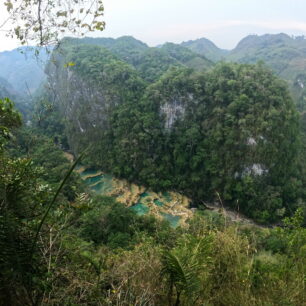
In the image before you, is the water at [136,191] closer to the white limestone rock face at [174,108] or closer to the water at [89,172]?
the water at [89,172]

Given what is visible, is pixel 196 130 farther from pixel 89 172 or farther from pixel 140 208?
pixel 89 172

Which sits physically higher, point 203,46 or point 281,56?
point 203,46

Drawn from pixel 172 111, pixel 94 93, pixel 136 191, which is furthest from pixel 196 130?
pixel 94 93

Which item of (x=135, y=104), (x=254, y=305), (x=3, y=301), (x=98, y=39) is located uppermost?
(x=98, y=39)

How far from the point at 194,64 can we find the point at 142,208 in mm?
27229

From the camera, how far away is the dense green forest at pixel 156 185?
2.42 metres

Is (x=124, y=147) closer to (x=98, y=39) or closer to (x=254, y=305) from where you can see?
(x=254, y=305)

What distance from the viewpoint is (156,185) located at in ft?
79.8

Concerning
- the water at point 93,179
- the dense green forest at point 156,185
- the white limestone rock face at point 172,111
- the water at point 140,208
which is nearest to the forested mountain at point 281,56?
the dense green forest at point 156,185

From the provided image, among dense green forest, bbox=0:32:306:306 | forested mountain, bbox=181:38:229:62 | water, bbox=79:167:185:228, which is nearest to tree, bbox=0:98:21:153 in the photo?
dense green forest, bbox=0:32:306:306

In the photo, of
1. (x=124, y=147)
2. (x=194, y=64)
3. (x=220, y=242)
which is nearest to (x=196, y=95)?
(x=124, y=147)

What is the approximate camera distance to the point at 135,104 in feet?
95.6

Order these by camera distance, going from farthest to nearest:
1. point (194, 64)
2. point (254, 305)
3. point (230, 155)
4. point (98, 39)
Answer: point (98, 39) < point (194, 64) < point (230, 155) < point (254, 305)

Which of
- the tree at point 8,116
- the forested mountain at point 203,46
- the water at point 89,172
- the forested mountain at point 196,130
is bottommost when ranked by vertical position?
the water at point 89,172
